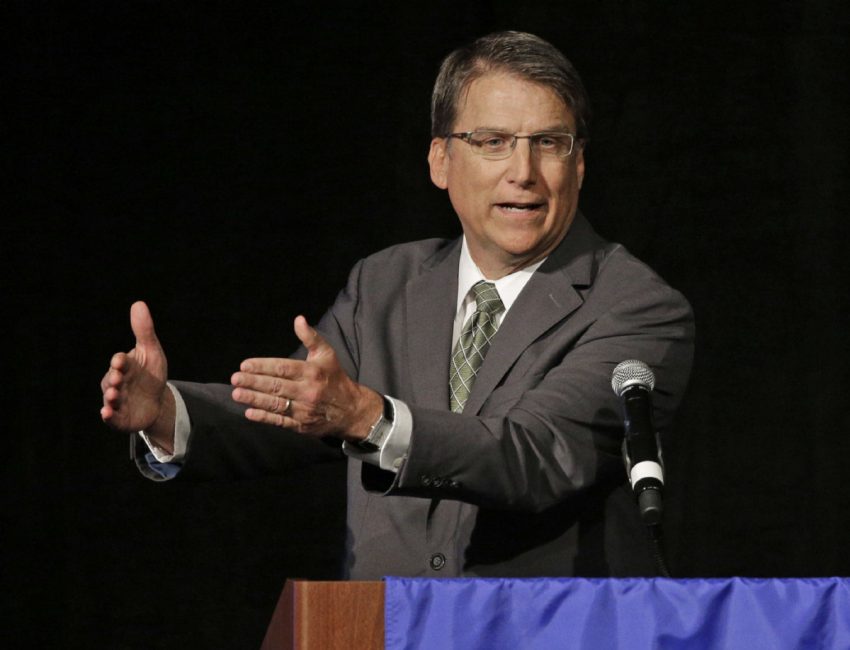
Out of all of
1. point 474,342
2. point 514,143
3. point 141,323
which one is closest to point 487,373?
point 474,342

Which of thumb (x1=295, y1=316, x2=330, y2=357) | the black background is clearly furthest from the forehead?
the black background

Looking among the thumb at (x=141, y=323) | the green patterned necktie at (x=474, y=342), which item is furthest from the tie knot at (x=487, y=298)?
the thumb at (x=141, y=323)

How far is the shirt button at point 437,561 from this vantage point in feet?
7.32

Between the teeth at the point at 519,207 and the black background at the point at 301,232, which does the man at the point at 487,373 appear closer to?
the teeth at the point at 519,207

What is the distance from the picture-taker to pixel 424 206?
141 inches

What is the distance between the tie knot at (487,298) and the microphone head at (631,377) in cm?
72

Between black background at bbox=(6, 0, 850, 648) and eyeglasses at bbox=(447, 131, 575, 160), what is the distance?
1029 mm

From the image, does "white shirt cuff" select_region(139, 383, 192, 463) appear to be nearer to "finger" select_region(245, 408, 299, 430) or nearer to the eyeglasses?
"finger" select_region(245, 408, 299, 430)

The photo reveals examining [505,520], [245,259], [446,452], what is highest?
[245,259]

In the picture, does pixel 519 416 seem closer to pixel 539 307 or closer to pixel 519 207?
pixel 539 307

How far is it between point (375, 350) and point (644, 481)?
0.94 metres

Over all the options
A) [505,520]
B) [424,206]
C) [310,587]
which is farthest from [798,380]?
[310,587]

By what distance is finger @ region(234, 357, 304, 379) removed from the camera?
67.2 inches

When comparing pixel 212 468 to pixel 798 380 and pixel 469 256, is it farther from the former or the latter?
pixel 798 380
